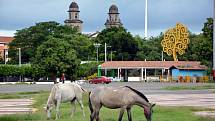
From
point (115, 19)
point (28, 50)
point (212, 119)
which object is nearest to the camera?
point (212, 119)

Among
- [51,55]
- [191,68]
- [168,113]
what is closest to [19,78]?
[51,55]

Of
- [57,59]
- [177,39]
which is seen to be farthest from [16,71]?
[177,39]

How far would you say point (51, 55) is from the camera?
79438mm

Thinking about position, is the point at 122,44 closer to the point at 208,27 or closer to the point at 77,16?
the point at 208,27

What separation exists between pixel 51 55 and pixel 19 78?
61.4 feet

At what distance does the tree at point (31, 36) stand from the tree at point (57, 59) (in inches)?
1732

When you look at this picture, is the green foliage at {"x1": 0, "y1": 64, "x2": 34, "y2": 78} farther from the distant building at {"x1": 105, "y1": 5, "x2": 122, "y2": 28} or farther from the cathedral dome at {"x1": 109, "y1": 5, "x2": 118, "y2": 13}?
the cathedral dome at {"x1": 109, "y1": 5, "x2": 118, "y2": 13}

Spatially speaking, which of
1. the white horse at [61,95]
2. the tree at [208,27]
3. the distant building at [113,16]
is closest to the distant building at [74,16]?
the distant building at [113,16]

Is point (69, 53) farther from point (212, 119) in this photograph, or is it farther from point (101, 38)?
point (212, 119)

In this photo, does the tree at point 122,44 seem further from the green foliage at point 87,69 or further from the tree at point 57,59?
the tree at point 57,59

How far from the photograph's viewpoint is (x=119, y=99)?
14.5 metres

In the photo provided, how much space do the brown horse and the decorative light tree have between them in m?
77.0

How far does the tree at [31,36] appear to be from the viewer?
126744 mm

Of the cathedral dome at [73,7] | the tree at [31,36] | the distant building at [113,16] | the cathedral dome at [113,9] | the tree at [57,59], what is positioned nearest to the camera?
the tree at [57,59]
